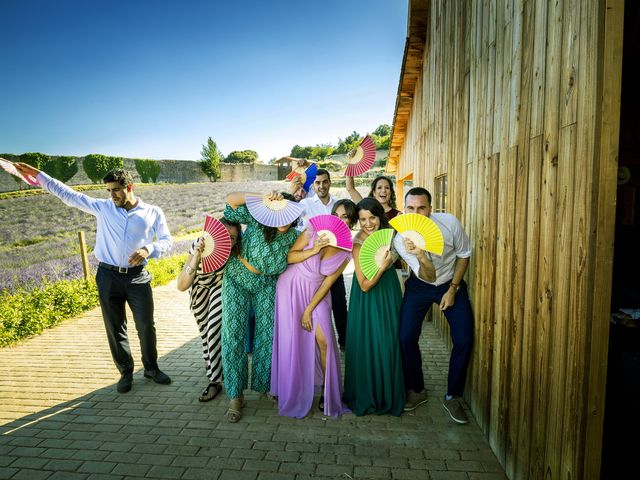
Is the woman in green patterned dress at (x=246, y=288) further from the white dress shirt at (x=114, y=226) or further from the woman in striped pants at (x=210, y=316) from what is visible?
the white dress shirt at (x=114, y=226)

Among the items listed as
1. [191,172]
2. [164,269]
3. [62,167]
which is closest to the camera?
[164,269]

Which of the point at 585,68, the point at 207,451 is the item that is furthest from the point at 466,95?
A: the point at 207,451

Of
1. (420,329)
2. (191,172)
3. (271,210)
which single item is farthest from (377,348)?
(191,172)

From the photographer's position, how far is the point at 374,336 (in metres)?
3.24

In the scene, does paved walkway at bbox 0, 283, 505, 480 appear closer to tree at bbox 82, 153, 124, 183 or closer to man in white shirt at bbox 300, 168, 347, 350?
man in white shirt at bbox 300, 168, 347, 350

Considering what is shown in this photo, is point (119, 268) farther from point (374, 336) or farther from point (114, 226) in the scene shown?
point (374, 336)

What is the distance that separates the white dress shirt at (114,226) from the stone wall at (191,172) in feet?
133

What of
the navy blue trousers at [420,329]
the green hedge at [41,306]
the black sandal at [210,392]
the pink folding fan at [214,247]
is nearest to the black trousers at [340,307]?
the navy blue trousers at [420,329]

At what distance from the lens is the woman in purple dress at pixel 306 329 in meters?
3.25

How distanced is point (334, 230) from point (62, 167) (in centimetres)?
4279

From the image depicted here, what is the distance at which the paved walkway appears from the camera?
264cm

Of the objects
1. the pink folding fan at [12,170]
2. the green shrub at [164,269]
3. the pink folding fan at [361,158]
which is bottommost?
the green shrub at [164,269]

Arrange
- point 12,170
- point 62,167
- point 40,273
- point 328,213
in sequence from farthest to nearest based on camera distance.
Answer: point 62,167
point 40,273
point 328,213
point 12,170

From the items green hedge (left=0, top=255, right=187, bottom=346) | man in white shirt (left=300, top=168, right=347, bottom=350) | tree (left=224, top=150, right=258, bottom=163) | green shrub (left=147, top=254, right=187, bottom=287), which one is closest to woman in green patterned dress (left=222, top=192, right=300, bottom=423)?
man in white shirt (left=300, top=168, right=347, bottom=350)
